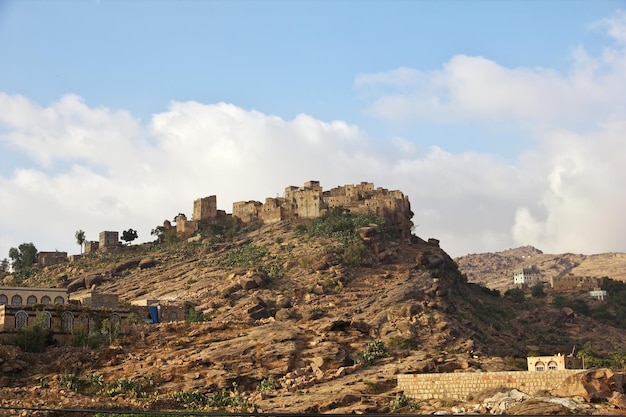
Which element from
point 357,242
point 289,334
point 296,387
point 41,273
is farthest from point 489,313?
point 41,273

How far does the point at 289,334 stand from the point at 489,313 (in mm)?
36939

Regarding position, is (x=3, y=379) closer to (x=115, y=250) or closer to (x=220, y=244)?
(x=220, y=244)

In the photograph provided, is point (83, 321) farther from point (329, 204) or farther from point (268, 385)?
point (329, 204)

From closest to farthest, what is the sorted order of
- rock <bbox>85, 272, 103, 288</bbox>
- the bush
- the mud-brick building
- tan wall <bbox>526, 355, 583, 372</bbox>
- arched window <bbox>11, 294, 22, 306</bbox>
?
tan wall <bbox>526, 355, 583, 372</bbox> → the bush → the mud-brick building → arched window <bbox>11, 294, 22, 306</bbox> → rock <bbox>85, 272, 103, 288</bbox>

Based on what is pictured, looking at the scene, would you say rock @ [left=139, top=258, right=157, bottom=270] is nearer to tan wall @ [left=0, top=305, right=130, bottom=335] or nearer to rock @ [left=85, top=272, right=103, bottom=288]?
rock @ [left=85, top=272, right=103, bottom=288]

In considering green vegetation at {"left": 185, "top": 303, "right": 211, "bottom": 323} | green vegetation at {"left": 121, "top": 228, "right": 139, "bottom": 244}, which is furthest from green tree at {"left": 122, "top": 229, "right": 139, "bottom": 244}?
green vegetation at {"left": 185, "top": 303, "right": 211, "bottom": 323}

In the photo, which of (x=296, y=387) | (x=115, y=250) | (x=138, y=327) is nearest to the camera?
(x=296, y=387)

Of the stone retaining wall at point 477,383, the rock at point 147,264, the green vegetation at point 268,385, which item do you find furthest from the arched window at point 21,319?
the rock at point 147,264

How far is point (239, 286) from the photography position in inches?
3482

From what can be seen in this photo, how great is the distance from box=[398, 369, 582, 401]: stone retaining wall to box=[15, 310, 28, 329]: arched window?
2726 centimetres

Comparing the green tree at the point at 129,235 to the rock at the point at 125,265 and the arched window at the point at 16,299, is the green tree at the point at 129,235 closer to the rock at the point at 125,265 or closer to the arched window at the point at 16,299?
the rock at the point at 125,265

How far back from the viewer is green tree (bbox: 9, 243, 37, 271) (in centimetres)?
12069

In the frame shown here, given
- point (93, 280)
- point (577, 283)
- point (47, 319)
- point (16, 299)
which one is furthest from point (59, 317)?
point (577, 283)

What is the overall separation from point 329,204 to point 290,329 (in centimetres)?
4437
